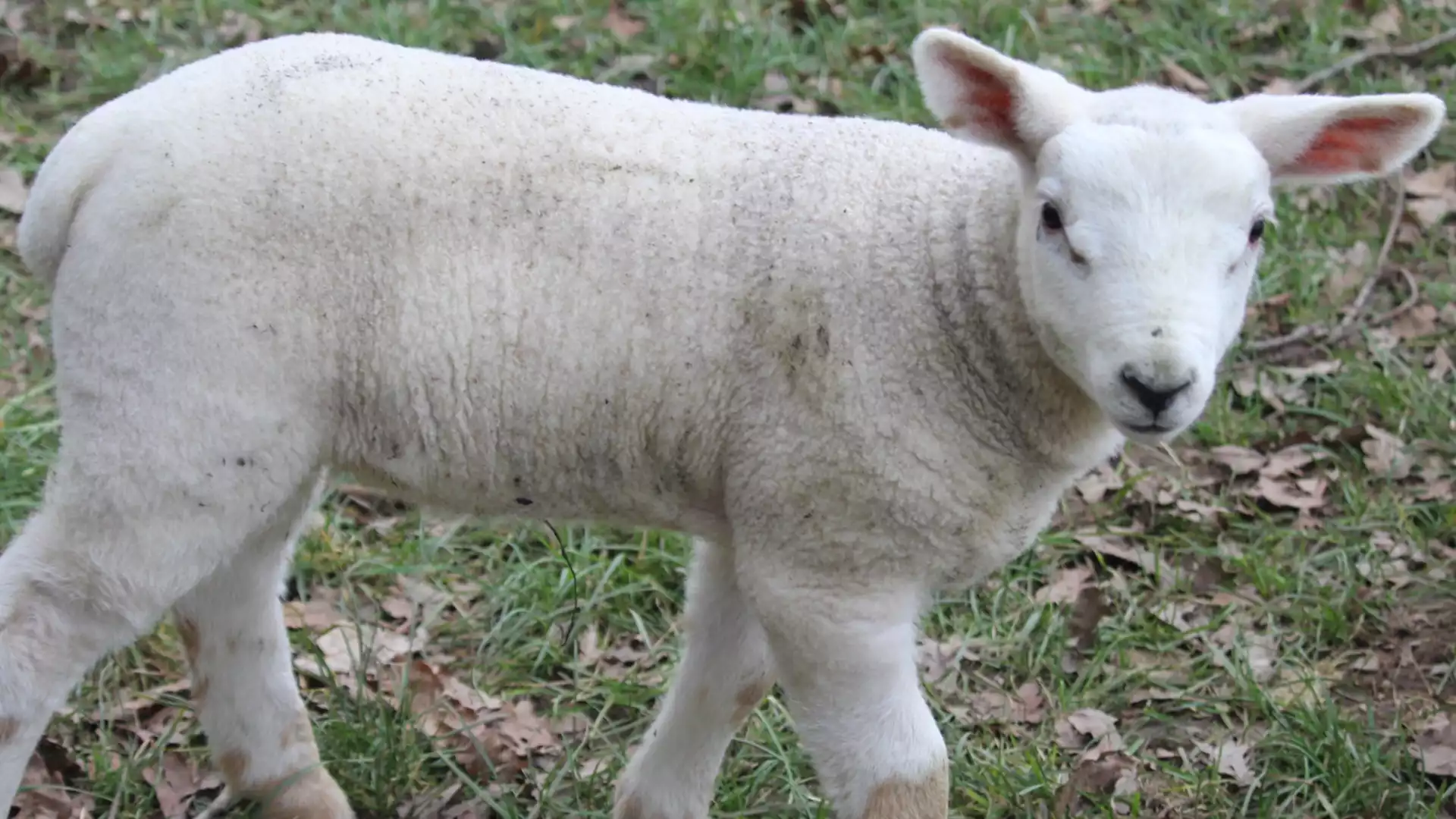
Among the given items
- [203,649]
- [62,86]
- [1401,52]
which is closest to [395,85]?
[203,649]

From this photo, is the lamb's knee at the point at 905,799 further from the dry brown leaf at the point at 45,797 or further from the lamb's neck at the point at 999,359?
the dry brown leaf at the point at 45,797

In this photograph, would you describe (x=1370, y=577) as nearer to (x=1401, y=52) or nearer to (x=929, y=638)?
(x=929, y=638)

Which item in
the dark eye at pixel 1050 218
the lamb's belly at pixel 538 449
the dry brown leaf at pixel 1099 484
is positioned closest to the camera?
the dark eye at pixel 1050 218

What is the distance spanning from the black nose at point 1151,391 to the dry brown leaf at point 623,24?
4458 millimetres

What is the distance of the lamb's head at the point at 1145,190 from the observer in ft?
9.14

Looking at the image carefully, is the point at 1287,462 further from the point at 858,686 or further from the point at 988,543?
the point at 858,686

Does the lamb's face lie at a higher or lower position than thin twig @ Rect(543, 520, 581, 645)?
higher

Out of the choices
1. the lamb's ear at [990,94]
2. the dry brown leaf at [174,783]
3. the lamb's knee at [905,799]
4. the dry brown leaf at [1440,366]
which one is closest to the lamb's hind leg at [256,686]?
the dry brown leaf at [174,783]

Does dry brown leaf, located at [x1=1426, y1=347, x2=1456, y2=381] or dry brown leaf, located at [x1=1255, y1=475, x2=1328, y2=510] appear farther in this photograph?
dry brown leaf, located at [x1=1426, y1=347, x2=1456, y2=381]

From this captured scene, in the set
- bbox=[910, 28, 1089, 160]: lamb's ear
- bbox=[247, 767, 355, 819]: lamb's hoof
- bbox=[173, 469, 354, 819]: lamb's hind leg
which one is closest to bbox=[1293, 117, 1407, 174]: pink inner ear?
bbox=[910, 28, 1089, 160]: lamb's ear

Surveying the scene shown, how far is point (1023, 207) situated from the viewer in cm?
311

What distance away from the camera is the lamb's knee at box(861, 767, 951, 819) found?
10.8ft

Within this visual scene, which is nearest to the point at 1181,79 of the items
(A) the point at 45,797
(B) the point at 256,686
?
(B) the point at 256,686

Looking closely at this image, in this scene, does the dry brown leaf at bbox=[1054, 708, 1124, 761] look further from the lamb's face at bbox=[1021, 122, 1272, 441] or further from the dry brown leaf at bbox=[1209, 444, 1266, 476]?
the lamb's face at bbox=[1021, 122, 1272, 441]
